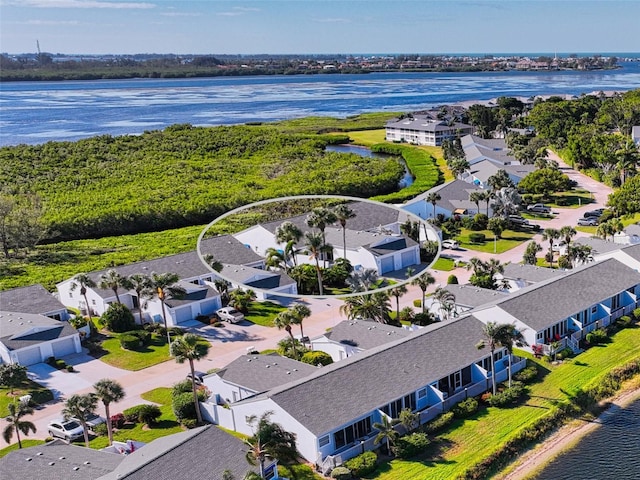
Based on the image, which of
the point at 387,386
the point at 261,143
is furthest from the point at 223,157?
the point at 387,386

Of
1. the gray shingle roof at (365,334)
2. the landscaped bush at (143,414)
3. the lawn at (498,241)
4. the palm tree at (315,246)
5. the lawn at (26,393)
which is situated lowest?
the lawn at (26,393)

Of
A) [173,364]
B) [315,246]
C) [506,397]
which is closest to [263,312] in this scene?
[173,364]

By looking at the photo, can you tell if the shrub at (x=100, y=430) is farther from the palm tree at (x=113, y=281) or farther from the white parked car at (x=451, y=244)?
the white parked car at (x=451, y=244)

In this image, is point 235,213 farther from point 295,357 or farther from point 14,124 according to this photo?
point 14,124

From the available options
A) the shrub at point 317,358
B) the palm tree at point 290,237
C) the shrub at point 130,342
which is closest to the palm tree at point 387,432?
the shrub at point 317,358

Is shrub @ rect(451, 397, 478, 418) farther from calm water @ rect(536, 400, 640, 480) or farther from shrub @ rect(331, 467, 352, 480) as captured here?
shrub @ rect(331, 467, 352, 480)

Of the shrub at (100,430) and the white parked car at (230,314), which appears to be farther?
the white parked car at (230,314)
